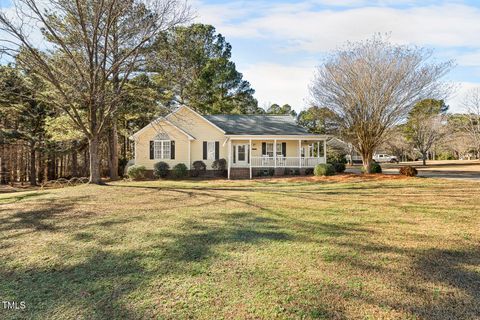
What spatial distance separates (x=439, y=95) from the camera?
56.2 ft

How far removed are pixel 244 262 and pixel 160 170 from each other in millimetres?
17412

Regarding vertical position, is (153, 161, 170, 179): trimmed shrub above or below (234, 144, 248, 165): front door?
below

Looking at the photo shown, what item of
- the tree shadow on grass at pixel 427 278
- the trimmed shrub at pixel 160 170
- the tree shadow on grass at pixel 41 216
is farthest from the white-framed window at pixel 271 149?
the tree shadow on grass at pixel 427 278

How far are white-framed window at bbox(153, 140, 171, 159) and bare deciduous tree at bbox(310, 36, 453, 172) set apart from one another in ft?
38.5

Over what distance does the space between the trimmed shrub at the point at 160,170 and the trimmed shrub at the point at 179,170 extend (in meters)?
0.62

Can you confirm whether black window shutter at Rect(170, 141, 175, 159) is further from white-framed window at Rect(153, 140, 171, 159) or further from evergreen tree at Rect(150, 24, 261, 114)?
evergreen tree at Rect(150, 24, 261, 114)

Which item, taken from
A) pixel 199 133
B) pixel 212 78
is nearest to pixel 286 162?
→ pixel 199 133

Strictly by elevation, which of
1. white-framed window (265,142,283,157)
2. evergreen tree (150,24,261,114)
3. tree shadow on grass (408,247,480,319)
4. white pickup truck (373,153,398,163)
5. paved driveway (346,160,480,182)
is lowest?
tree shadow on grass (408,247,480,319)

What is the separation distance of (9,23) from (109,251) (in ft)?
37.5

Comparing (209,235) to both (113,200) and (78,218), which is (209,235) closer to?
(78,218)

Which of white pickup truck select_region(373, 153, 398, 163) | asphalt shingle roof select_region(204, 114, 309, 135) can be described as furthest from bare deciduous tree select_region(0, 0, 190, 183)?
white pickup truck select_region(373, 153, 398, 163)

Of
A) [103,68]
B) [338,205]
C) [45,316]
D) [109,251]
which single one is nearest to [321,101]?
[338,205]

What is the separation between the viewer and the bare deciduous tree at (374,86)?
1653cm

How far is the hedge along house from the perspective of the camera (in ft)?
71.8
